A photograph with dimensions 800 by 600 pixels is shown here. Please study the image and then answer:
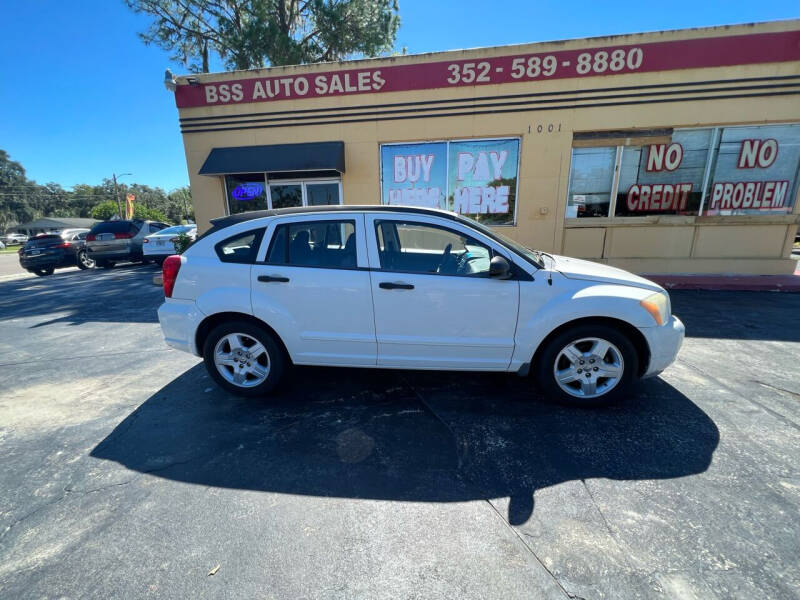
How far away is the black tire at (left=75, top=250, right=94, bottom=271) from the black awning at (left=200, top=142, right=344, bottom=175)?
25.9ft

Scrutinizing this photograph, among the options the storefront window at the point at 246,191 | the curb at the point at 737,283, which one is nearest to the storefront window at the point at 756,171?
the curb at the point at 737,283

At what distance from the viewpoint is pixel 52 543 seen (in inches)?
73.7

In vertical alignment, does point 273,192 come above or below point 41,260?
above

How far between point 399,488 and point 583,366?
187 cm

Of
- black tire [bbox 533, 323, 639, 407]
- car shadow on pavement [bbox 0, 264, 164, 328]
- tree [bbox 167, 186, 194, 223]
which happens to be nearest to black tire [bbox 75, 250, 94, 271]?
car shadow on pavement [bbox 0, 264, 164, 328]

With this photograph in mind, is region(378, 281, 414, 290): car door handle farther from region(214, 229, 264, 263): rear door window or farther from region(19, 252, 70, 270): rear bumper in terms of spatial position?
region(19, 252, 70, 270): rear bumper

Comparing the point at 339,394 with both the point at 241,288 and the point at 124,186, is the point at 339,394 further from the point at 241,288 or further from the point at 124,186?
the point at 124,186

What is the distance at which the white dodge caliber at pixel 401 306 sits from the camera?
2898 mm

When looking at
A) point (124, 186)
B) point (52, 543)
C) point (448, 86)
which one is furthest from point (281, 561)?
point (124, 186)

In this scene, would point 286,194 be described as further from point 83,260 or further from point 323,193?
point 83,260

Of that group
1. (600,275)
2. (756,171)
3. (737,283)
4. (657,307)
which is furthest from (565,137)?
(657,307)

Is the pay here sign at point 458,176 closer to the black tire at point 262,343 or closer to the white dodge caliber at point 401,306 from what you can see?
the white dodge caliber at point 401,306

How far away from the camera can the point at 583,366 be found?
2984 millimetres

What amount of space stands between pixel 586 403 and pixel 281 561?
2.57m
